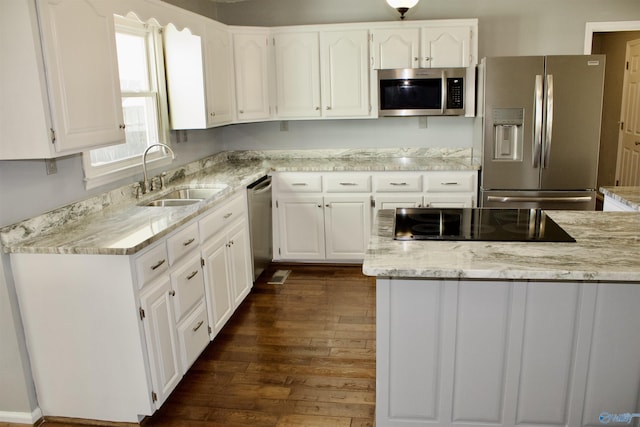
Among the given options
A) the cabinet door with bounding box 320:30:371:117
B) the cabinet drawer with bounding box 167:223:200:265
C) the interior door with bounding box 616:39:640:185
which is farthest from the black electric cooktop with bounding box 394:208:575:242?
the interior door with bounding box 616:39:640:185

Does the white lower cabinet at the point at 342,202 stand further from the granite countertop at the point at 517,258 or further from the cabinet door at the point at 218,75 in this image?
the granite countertop at the point at 517,258

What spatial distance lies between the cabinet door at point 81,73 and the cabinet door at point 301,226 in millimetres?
2078

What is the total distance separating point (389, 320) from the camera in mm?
2104

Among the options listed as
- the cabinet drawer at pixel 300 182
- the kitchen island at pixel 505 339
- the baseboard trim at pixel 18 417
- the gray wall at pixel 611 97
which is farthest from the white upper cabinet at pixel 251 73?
the gray wall at pixel 611 97

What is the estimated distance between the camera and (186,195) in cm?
373

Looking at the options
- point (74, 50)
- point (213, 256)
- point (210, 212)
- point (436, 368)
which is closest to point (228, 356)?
point (213, 256)

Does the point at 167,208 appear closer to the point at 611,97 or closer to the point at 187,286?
the point at 187,286

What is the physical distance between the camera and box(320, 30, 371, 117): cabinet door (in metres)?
4.46

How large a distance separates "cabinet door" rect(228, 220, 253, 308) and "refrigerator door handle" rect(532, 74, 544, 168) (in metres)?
2.33

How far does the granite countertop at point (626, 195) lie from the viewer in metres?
2.79

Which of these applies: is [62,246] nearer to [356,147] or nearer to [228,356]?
[228,356]

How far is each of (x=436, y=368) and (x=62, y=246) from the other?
66.3 inches

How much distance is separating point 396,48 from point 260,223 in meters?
1.87

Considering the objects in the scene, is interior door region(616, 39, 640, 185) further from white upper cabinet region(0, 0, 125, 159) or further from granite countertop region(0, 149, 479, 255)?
white upper cabinet region(0, 0, 125, 159)
